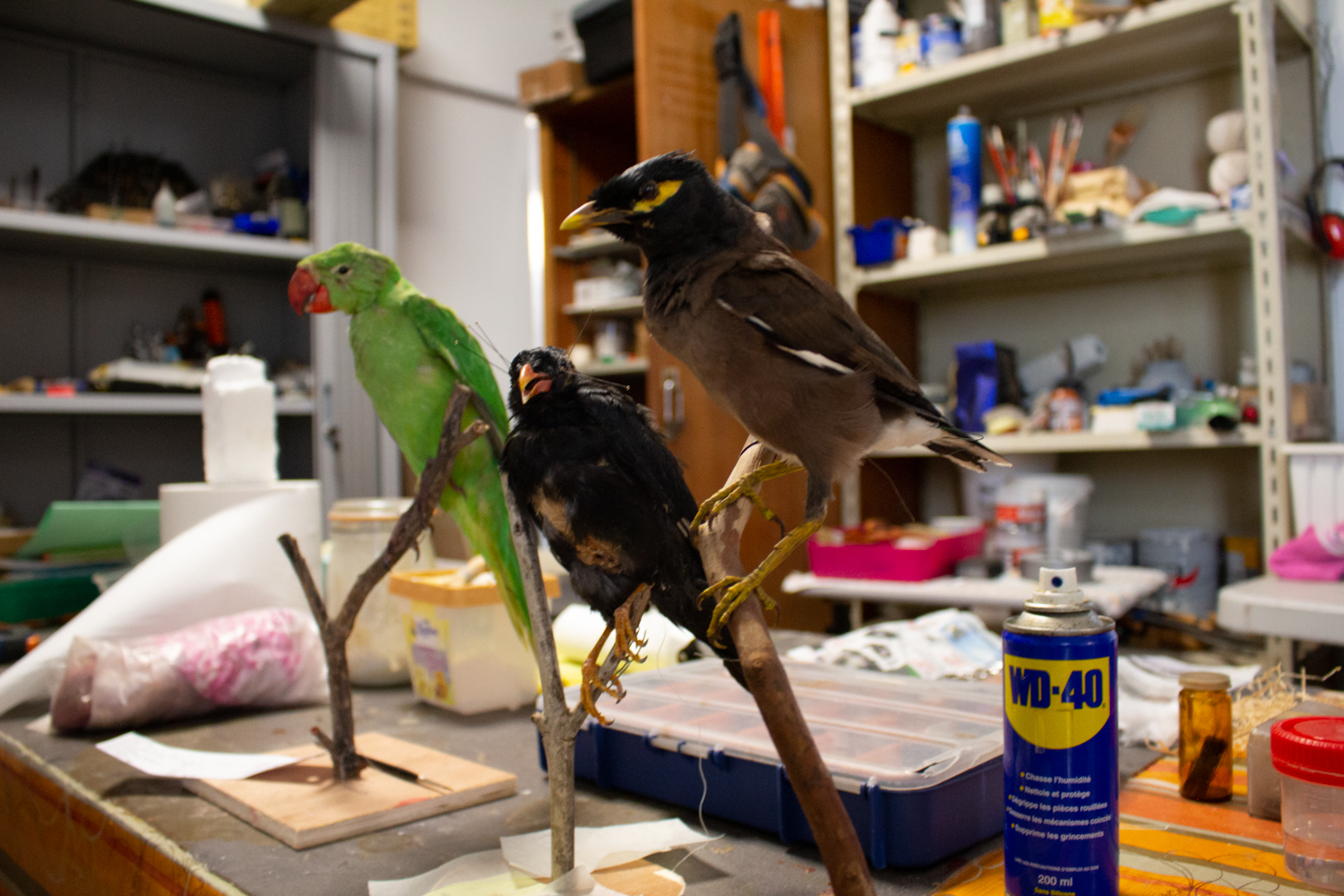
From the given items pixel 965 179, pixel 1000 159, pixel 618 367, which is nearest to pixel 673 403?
pixel 618 367

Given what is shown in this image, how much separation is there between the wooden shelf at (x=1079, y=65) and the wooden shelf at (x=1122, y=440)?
0.93 meters

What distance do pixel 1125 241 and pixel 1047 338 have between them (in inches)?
20.9

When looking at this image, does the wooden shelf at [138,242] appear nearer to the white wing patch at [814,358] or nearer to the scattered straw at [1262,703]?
the white wing patch at [814,358]

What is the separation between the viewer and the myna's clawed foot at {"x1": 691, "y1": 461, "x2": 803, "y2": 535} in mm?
615

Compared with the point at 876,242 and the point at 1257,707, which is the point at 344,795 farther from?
the point at 876,242

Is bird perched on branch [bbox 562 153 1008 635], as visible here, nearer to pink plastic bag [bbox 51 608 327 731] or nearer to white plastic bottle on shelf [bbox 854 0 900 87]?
pink plastic bag [bbox 51 608 327 731]

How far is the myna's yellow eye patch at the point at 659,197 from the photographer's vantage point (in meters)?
0.60

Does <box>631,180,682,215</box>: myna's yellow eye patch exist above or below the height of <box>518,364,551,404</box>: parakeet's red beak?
above

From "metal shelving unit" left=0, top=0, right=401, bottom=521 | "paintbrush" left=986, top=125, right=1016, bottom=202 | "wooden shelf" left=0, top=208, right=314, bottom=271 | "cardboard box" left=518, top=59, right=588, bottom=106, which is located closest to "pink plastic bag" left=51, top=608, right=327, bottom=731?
"metal shelving unit" left=0, top=0, right=401, bottom=521

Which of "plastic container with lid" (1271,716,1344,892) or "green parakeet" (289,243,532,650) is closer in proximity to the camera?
"plastic container with lid" (1271,716,1344,892)

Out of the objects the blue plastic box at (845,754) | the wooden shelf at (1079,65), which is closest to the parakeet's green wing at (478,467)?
the blue plastic box at (845,754)

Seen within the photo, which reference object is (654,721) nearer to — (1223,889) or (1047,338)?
(1223,889)

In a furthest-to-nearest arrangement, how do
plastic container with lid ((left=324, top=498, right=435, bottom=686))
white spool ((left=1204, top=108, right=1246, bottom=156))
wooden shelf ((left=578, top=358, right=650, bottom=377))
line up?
wooden shelf ((left=578, top=358, right=650, bottom=377))
white spool ((left=1204, top=108, right=1246, bottom=156))
plastic container with lid ((left=324, top=498, right=435, bottom=686))

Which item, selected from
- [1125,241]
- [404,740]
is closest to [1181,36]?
[1125,241]
